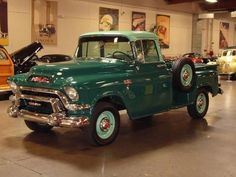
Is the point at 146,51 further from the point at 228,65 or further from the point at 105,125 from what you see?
the point at 228,65

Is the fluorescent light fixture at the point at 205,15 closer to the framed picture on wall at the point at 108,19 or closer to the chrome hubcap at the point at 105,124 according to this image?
the framed picture on wall at the point at 108,19

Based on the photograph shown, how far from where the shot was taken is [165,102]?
23.0 feet

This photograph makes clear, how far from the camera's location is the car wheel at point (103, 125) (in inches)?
225

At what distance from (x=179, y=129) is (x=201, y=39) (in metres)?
18.9

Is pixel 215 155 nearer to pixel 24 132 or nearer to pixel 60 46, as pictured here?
pixel 24 132

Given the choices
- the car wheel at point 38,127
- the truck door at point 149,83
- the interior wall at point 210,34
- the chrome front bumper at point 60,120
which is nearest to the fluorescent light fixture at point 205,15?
the interior wall at point 210,34

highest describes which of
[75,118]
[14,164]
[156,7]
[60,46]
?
[156,7]

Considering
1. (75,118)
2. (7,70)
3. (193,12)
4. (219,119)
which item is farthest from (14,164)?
(193,12)

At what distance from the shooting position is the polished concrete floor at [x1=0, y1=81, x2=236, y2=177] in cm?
480

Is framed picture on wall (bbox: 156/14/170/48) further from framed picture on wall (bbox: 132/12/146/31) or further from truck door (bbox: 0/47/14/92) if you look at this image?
truck door (bbox: 0/47/14/92)

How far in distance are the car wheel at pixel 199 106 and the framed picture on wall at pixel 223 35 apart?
19961 mm

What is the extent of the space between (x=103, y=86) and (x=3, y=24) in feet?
31.3

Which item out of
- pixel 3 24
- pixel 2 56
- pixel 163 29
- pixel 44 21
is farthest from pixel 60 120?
pixel 163 29

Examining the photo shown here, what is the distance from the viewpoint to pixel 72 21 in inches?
664
